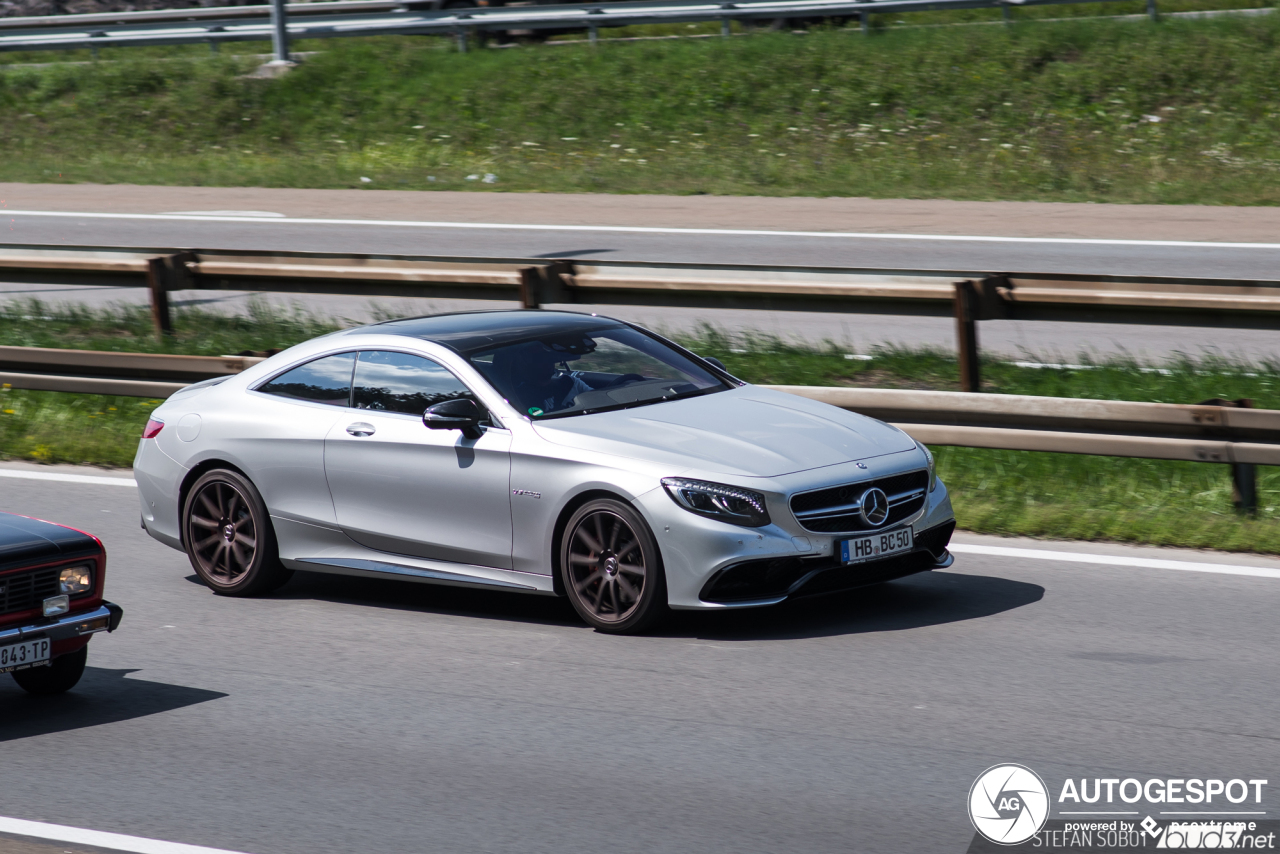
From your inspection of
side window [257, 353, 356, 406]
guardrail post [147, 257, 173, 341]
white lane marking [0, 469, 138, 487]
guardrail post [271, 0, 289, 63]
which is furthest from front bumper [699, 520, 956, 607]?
guardrail post [271, 0, 289, 63]

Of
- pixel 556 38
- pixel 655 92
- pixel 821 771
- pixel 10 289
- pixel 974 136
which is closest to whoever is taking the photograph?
pixel 821 771

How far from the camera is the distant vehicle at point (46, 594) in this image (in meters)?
6.39

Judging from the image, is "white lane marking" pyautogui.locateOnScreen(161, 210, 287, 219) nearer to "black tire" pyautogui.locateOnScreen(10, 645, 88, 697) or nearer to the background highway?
the background highway

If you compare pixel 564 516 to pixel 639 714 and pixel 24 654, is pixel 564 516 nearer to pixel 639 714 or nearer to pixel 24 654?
pixel 639 714

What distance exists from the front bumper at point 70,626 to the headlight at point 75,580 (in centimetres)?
9

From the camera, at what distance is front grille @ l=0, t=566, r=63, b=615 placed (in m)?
6.37

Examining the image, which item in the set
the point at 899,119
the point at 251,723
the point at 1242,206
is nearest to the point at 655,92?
the point at 899,119

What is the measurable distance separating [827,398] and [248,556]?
3482mm

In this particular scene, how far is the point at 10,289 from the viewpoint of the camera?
19.2m

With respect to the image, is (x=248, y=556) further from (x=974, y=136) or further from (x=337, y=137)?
(x=337, y=137)

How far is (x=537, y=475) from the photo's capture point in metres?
7.75

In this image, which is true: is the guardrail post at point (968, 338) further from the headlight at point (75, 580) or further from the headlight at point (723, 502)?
the headlight at point (75, 580)

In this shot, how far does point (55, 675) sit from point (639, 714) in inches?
96.2

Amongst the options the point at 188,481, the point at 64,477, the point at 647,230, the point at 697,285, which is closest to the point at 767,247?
the point at 647,230
